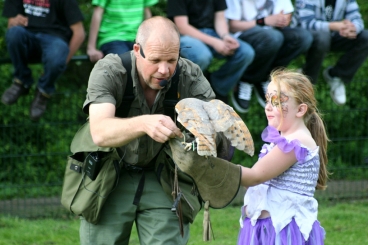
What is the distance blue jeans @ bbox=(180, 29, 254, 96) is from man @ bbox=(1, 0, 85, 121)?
3.27 ft

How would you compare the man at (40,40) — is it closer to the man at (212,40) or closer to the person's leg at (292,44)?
the man at (212,40)

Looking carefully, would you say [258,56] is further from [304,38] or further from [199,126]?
[199,126]

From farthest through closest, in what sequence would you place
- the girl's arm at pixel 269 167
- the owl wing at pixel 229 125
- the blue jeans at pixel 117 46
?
the blue jeans at pixel 117 46 → the girl's arm at pixel 269 167 → the owl wing at pixel 229 125

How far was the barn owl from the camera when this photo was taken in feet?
9.77

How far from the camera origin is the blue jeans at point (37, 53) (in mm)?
5809

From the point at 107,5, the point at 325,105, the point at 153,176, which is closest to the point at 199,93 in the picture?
the point at 153,176

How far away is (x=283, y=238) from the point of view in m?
3.52

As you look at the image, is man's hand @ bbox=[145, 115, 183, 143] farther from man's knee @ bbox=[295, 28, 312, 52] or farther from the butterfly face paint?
man's knee @ bbox=[295, 28, 312, 52]

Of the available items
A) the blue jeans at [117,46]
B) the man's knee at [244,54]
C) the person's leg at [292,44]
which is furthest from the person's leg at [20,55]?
the person's leg at [292,44]

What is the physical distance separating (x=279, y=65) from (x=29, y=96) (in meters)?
2.34

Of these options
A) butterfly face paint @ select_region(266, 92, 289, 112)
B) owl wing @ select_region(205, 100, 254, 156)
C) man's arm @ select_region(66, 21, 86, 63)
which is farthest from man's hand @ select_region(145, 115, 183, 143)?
man's arm @ select_region(66, 21, 86, 63)

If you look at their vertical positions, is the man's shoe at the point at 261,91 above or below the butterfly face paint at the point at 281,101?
below

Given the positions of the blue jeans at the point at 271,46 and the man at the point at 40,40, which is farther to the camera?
the blue jeans at the point at 271,46

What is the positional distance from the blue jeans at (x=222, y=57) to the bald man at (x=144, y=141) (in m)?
2.15
